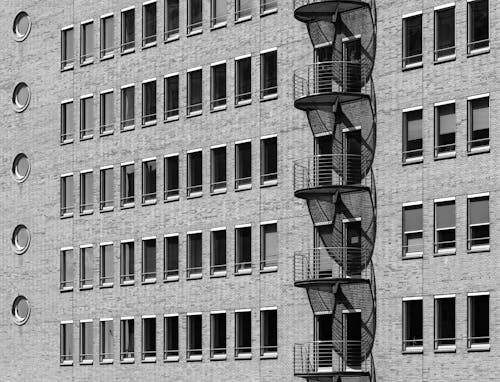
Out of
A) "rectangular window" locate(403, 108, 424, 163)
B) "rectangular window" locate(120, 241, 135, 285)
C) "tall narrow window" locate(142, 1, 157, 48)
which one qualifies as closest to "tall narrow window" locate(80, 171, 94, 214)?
"rectangular window" locate(120, 241, 135, 285)

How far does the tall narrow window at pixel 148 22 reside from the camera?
7138cm

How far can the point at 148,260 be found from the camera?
70.8 metres

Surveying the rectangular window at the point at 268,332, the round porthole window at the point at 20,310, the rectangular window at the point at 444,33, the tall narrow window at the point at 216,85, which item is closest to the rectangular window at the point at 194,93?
the tall narrow window at the point at 216,85

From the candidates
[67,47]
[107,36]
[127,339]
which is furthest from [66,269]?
[107,36]

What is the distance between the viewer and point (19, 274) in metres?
77.7

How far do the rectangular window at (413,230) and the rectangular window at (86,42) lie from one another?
69.1 feet

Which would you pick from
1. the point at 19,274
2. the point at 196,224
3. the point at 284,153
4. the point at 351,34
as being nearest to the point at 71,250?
the point at 19,274

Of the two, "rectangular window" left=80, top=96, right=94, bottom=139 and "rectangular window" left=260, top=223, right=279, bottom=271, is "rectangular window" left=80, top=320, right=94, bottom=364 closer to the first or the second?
"rectangular window" left=80, top=96, right=94, bottom=139

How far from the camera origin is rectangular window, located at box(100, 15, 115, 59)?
73.5 metres

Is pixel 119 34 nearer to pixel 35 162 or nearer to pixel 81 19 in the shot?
pixel 81 19

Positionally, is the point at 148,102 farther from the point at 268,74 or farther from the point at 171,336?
the point at 171,336

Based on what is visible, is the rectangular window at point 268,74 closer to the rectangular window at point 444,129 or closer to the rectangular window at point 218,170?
the rectangular window at point 218,170

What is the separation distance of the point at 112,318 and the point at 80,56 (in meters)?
12.0

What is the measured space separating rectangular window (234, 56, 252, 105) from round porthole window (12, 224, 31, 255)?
15.7 m
